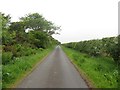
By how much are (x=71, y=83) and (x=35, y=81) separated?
2169 mm

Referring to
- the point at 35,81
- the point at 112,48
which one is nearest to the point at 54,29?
the point at 112,48

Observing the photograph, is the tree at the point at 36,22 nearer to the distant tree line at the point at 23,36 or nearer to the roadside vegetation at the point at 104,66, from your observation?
the distant tree line at the point at 23,36

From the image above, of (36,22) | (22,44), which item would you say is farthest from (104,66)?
(36,22)

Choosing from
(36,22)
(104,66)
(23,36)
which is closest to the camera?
(104,66)

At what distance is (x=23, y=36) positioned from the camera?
5406 cm

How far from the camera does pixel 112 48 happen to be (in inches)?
1138

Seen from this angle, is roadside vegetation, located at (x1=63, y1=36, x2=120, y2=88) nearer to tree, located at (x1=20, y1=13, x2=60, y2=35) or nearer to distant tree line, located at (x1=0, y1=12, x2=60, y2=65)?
distant tree line, located at (x1=0, y1=12, x2=60, y2=65)

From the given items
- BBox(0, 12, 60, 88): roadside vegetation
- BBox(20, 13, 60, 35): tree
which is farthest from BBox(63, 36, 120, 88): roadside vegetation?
BBox(20, 13, 60, 35): tree

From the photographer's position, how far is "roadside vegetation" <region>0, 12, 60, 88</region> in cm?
2012

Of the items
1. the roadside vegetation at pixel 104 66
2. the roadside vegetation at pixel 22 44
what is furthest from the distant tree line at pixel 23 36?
the roadside vegetation at pixel 104 66

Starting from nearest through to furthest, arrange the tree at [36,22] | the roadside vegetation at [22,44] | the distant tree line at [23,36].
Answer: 1. the roadside vegetation at [22,44]
2. the distant tree line at [23,36]
3. the tree at [36,22]

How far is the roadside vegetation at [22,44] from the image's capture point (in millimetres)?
20120

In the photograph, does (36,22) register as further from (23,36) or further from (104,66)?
(104,66)

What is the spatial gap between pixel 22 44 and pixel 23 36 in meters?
7.80
